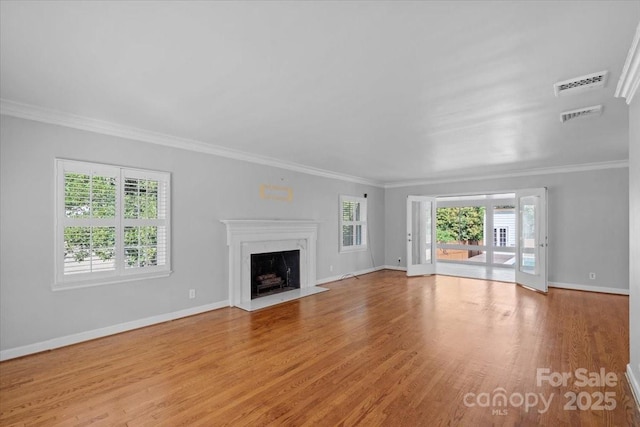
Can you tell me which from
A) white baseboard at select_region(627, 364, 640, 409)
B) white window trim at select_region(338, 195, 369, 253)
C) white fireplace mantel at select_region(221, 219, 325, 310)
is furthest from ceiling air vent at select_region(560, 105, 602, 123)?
white window trim at select_region(338, 195, 369, 253)

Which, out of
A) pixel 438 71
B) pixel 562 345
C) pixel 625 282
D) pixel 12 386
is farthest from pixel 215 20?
pixel 625 282

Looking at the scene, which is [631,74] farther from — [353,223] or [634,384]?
[353,223]

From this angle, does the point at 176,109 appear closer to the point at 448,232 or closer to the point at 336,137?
the point at 336,137

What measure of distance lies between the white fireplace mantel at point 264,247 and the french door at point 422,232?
2811 mm

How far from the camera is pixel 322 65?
2240mm

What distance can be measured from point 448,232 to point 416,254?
3590 millimetres

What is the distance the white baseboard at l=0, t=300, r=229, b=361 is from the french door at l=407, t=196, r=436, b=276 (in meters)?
5.14

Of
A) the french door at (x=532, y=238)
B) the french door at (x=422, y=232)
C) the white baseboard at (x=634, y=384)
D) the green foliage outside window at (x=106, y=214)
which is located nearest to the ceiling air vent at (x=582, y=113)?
the white baseboard at (x=634, y=384)

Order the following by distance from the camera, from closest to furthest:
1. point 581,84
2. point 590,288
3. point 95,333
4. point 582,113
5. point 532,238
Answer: point 581,84 < point 582,113 < point 95,333 < point 590,288 < point 532,238

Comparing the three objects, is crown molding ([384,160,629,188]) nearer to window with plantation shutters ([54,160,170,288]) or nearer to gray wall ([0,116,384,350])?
gray wall ([0,116,384,350])

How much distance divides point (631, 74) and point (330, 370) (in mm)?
3328

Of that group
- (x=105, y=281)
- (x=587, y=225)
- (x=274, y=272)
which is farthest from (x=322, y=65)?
(x=587, y=225)

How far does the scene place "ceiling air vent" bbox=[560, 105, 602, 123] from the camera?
3.03 metres

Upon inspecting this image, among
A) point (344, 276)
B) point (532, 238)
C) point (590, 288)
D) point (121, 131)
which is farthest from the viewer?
point (344, 276)
